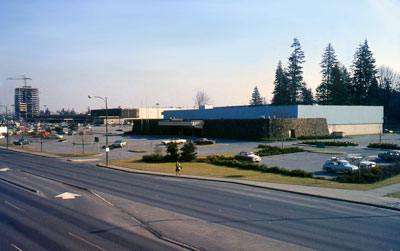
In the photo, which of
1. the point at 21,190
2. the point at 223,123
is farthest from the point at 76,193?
the point at 223,123

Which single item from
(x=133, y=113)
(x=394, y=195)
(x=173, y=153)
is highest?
(x=133, y=113)

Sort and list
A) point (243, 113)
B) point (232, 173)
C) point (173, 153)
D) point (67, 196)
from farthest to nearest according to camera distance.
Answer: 1. point (243, 113)
2. point (173, 153)
3. point (232, 173)
4. point (67, 196)

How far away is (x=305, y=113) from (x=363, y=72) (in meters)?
47.2

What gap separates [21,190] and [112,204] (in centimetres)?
934

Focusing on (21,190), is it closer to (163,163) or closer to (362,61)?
(163,163)

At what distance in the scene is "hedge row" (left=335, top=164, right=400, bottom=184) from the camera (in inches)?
1089

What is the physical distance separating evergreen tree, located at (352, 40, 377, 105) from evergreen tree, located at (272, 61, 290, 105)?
22.0 meters

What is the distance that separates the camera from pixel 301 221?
1636cm

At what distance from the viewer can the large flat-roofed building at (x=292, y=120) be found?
71500 mm

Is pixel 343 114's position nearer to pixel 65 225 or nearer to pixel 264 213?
pixel 264 213

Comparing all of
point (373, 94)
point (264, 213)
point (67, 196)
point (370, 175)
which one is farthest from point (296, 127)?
point (67, 196)

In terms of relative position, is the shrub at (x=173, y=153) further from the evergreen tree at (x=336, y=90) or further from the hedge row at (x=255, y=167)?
the evergreen tree at (x=336, y=90)

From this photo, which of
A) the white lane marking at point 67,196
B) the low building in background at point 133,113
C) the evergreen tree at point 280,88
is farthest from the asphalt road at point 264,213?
the low building in background at point 133,113

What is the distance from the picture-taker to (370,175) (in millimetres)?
28156
